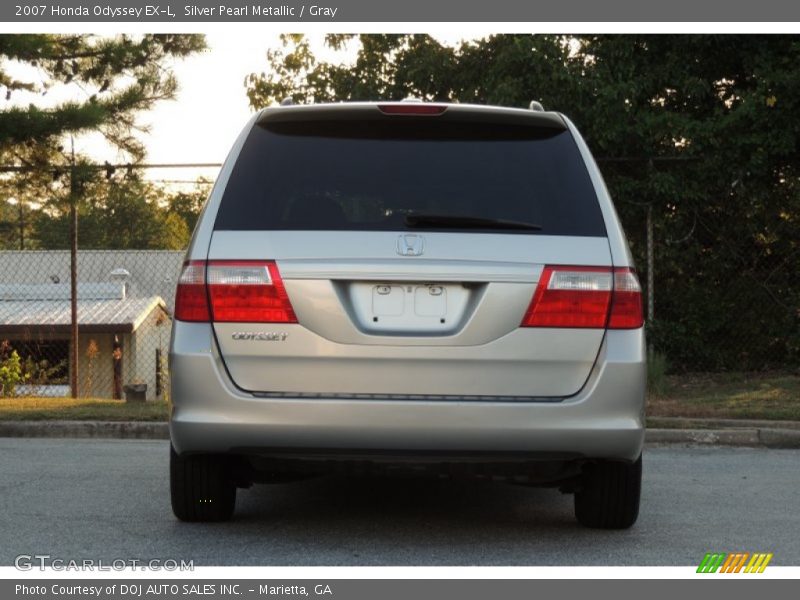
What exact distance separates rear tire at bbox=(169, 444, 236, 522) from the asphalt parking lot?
88mm

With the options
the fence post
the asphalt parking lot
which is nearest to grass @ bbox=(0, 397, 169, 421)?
the asphalt parking lot

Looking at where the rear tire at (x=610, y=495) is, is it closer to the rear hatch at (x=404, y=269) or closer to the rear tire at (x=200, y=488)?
the rear hatch at (x=404, y=269)

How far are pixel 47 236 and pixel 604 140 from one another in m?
52.1

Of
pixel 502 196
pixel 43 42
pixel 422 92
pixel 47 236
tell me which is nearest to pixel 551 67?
pixel 422 92

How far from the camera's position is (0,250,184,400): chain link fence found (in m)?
28.3

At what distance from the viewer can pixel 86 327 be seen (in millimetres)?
29578

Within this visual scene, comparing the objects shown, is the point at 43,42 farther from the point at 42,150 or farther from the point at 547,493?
the point at 547,493

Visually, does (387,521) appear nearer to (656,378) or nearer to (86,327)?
(656,378)

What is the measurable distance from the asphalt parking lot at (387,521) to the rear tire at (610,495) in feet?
0.24

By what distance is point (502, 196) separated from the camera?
4.94 metres

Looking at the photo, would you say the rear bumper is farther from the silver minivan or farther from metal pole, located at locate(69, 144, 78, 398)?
metal pole, located at locate(69, 144, 78, 398)

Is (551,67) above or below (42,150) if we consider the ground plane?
above

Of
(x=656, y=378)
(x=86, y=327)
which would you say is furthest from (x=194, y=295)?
(x=86, y=327)

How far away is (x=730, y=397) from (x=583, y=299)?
7.63 m
